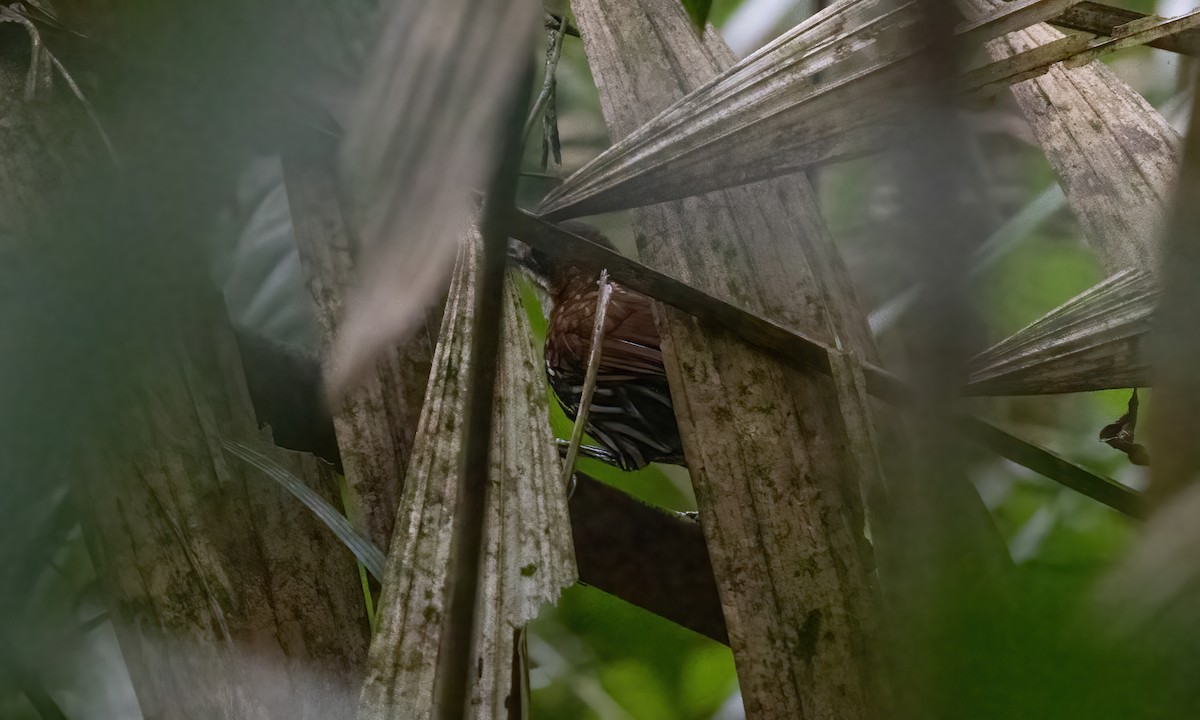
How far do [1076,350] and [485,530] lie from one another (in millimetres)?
335

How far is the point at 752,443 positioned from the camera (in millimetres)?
560

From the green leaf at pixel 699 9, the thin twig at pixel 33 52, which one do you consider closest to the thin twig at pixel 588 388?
the green leaf at pixel 699 9

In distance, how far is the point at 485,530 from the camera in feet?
1.55

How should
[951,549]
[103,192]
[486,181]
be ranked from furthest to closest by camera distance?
[486,181]
[103,192]
[951,549]

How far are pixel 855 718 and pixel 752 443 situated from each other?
16 centimetres

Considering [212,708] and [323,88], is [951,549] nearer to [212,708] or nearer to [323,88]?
[323,88]

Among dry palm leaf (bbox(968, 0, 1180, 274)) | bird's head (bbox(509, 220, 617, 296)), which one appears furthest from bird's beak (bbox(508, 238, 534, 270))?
dry palm leaf (bbox(968, 0, 1180, 274))

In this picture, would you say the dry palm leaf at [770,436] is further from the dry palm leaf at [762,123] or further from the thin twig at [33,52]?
the thin twig at [33,52]

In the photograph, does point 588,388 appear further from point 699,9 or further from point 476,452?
point 699,9

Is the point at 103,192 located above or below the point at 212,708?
above

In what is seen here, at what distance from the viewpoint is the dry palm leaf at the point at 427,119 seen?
0.34 m

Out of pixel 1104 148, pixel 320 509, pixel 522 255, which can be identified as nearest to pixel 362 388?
pixel 320 509

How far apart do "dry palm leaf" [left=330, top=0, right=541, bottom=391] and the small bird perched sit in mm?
184

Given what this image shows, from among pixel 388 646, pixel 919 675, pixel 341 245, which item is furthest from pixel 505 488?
pixel 919 675
